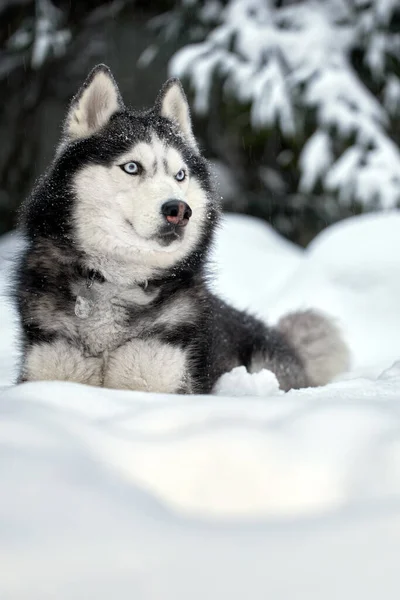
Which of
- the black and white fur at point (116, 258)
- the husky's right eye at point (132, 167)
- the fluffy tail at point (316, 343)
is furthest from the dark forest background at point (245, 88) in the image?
the husky's right eye at point (132, 167)

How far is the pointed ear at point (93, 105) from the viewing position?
2385 millimetres

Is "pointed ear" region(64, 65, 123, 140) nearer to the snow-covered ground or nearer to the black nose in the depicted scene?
the black nose

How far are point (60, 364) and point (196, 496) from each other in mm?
957

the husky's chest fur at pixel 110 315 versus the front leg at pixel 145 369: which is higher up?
the husky's chest fur at pixel 110 315

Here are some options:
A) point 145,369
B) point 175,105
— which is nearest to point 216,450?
point 145,369

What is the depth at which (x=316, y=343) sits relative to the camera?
3600 millimetres

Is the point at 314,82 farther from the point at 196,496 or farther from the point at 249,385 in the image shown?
the point at 196,496

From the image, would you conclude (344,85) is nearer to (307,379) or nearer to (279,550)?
(307,379)

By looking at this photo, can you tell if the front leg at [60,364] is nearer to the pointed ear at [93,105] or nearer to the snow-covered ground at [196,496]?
the snow-covered ground at [196,496]

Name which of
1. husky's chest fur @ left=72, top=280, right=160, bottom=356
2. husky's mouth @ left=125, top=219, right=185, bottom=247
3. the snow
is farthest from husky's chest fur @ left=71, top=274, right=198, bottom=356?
the snow

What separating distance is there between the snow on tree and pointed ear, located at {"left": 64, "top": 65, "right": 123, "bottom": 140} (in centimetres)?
495

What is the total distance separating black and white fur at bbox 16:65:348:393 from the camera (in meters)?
2.17

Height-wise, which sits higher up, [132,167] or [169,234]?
[132,167]

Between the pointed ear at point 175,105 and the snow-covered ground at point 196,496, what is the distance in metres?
1.22
